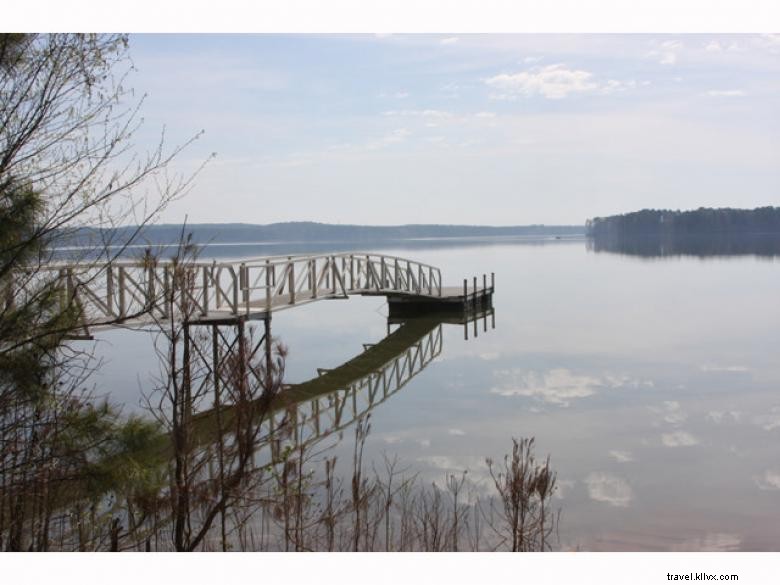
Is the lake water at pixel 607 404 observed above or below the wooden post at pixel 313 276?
below

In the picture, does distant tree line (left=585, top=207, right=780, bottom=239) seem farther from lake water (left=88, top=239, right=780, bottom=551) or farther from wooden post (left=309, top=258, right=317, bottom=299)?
wooden post (left=309, top=258, right=317, bottom=299)

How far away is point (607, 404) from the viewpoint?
13852mm

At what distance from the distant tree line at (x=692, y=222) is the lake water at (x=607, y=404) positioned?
75.1m

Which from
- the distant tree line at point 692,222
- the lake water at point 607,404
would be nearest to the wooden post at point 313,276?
the lake water at point 607,404

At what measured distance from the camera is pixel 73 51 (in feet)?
15.9

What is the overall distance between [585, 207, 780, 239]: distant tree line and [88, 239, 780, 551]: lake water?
247ft

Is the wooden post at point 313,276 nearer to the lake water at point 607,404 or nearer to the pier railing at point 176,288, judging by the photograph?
the pier railing at point 176,288

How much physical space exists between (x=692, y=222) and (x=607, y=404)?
101389 millimetres

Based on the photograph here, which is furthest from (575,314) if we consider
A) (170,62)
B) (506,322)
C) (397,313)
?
(170,62)

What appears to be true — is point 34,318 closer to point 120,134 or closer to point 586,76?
point 120,134

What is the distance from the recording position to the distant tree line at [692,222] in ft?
324

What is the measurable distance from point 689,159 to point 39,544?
63.1 feet

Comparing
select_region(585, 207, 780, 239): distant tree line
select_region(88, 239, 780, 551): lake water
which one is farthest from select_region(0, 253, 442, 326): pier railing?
select_region(585, 207, 780, 239): distant tree line

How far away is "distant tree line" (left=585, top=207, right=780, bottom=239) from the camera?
98.7 meters
